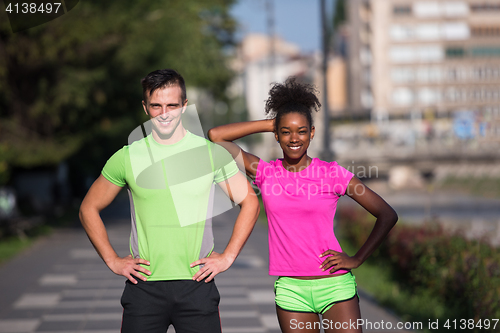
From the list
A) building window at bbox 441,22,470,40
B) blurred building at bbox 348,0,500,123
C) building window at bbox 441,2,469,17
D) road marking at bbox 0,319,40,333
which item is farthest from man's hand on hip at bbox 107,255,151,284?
building window at bbox 441,2,469,17

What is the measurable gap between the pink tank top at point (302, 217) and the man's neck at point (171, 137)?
0.56 meters

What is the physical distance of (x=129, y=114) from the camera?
77.4 feet

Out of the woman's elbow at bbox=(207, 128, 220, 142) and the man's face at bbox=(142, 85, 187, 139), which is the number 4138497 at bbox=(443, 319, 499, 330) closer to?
the woman's elbow at bbox=(207, 128, 220, 142)

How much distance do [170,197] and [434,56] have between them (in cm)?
8984

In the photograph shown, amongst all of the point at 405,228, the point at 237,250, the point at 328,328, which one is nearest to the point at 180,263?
the point at 237,250

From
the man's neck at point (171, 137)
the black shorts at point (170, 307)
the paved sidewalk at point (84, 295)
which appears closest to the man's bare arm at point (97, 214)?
the black shorts at point (170, 307)

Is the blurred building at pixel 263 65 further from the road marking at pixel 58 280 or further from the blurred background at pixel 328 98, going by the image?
the road marking at pixel 58 280

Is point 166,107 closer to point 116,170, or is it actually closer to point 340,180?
point 116,170

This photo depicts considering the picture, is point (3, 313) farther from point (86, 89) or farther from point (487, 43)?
point (487, 43)

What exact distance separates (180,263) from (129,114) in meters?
20.6

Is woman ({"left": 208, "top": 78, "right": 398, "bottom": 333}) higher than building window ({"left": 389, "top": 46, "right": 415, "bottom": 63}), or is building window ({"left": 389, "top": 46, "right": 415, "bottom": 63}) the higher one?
building window ({"left": 389, "top": 46, "right": 415, "bottom": 63})

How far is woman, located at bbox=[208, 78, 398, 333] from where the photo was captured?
12.3 feet

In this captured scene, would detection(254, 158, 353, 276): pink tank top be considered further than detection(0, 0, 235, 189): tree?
No

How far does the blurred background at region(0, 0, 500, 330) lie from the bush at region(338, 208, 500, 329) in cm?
3
